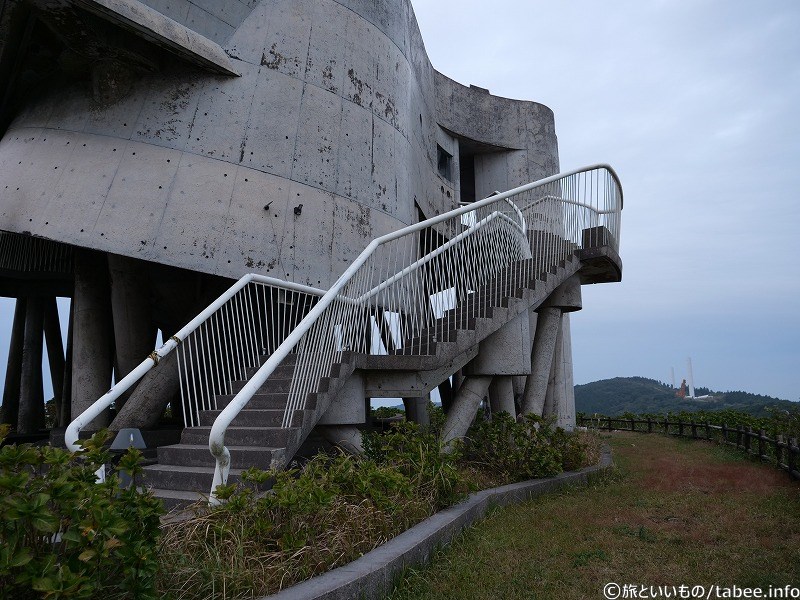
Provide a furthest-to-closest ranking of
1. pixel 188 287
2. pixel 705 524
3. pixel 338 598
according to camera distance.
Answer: pixel 188 287 < pixel 705 524 < pixel 338 598

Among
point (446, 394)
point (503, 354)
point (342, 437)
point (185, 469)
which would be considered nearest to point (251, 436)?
point (185, 469)

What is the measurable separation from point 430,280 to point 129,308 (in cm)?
493

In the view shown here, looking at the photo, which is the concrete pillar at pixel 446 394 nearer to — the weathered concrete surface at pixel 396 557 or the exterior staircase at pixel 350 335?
the exterior staircase at pixel 350 335

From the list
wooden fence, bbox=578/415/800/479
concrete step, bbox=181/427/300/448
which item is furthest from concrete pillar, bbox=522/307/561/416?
concrete step, bbox=181/427/300/448

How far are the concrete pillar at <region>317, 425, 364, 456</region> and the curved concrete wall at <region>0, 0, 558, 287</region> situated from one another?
304 cm

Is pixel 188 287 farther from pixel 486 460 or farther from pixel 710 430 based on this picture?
pixel 710 430

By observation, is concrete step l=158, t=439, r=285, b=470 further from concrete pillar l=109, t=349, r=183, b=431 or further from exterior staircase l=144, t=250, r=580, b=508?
concrete pillar l=109, t=349, r=183, b=431

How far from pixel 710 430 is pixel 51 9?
19.6m

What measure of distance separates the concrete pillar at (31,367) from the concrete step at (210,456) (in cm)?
1006

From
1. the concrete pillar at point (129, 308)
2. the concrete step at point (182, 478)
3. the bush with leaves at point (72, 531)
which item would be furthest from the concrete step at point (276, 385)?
the bush with leaves at point (72, 531)

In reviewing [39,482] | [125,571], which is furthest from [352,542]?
[39,482]

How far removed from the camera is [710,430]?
18438 mm

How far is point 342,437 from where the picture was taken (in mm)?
6426

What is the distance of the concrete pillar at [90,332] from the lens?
938cm
